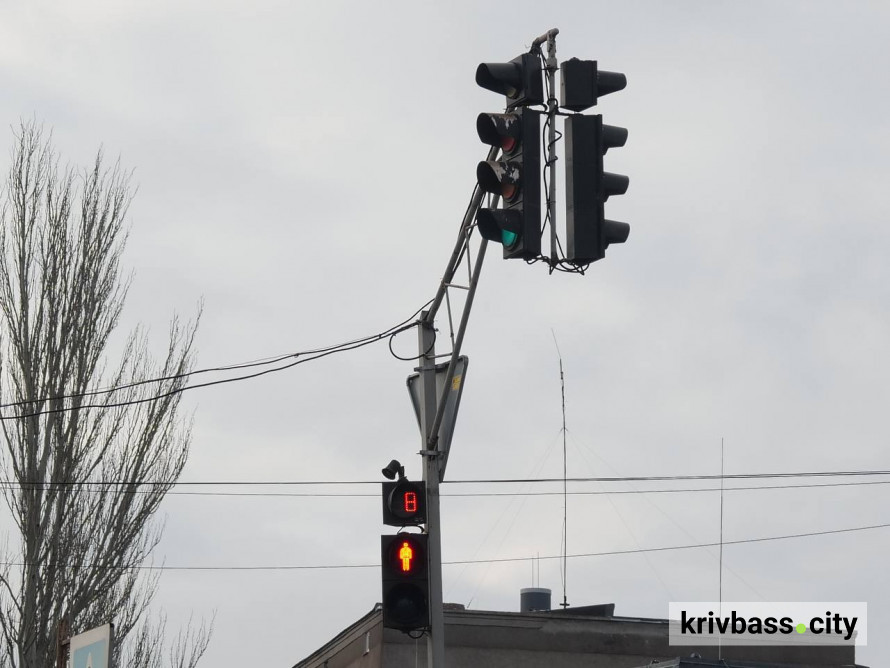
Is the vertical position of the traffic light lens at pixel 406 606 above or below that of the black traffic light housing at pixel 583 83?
below

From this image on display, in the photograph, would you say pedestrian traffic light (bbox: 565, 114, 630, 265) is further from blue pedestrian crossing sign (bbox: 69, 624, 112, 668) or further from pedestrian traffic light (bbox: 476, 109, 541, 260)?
blue pedestrian crossing sign (bbox: 69, 624, 112, 668)

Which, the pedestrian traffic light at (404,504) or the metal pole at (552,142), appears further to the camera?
the pedestrian traffic light at (404,504)

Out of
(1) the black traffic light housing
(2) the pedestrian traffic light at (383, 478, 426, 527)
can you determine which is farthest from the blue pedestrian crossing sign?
(1) the black traffic light housing

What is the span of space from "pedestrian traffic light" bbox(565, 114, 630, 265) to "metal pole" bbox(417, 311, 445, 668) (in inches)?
174

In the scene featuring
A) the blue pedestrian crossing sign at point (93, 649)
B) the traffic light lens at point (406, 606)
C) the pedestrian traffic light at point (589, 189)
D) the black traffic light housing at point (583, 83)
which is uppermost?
the black traffic light housing at point (583, 83)

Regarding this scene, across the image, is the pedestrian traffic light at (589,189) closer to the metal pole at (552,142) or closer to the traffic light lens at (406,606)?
the metal pole at (552,142)

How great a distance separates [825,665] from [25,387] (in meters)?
15.8

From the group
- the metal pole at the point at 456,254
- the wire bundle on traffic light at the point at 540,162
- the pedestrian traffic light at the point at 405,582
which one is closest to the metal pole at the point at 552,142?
the wire bundle on traffic light at the point at 540,162

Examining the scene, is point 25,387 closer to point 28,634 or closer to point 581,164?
point 28,634

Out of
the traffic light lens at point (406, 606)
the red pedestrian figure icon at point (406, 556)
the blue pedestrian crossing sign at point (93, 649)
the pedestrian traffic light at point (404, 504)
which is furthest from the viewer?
the pedestrian traffic light at point (404, 504)

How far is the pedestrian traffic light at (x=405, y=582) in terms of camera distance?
11.5 metres

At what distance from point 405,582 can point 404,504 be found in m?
0.86

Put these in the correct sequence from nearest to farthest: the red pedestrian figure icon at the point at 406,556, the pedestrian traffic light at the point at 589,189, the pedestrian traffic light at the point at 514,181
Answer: the pedestrian traffic light at the point at 589,189 → the pedestrian traffic light at the point at 514,181 → the red pedestrian figure icon at the point at 406,556

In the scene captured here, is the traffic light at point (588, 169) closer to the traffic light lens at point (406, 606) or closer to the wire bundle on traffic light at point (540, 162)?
the wire bundle on traffic light at point (540, 162)
